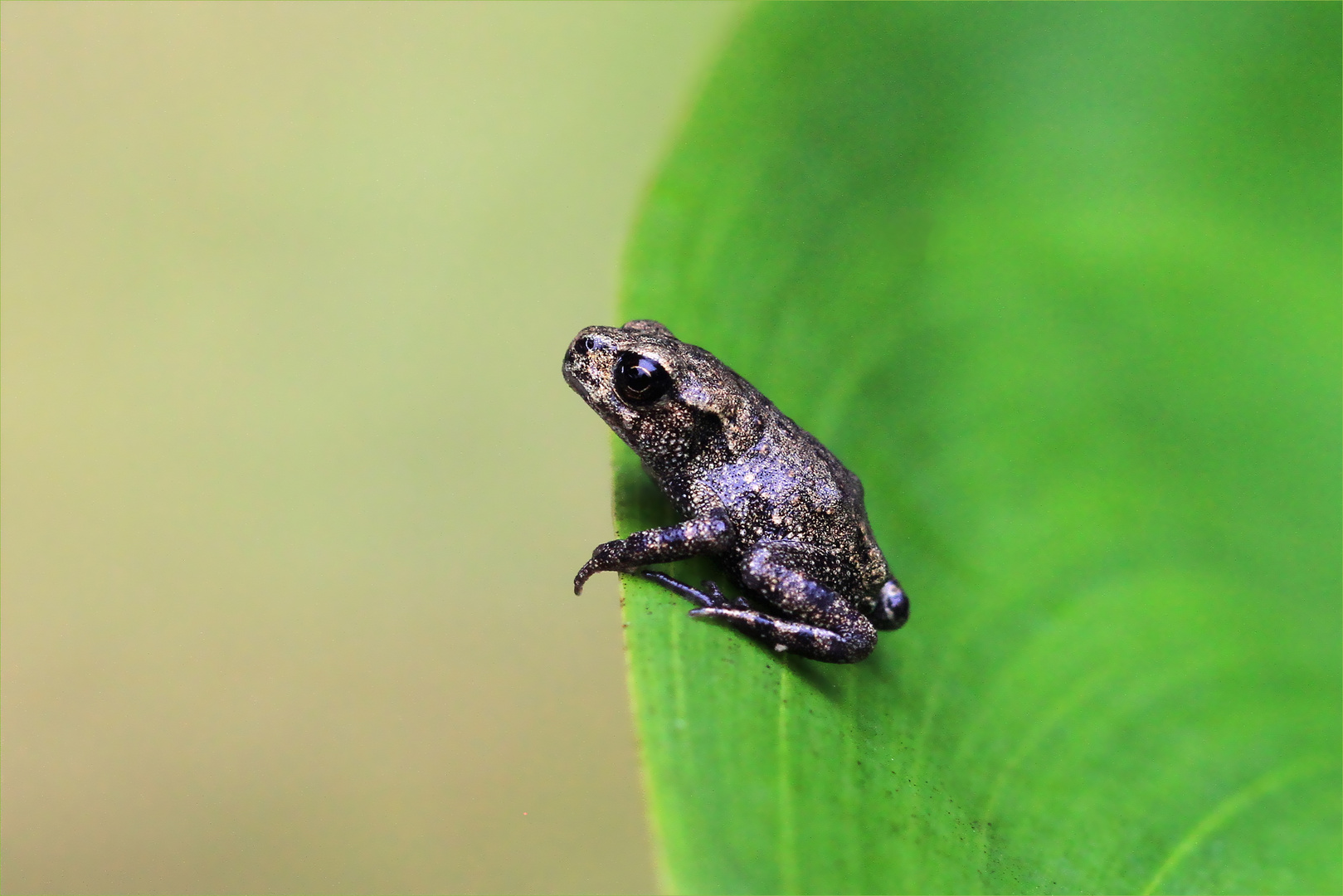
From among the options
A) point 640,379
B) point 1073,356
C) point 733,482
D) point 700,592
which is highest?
point 1073,356

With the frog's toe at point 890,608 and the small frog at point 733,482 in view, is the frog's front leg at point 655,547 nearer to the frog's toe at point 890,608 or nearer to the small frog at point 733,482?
the small frog at point 733,482

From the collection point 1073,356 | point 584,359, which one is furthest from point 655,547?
point 1073,356

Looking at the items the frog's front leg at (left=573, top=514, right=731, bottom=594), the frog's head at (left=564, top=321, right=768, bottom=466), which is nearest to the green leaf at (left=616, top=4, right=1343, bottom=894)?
the frog's front leg at (left=573, top=514, right=731, bottom=594)

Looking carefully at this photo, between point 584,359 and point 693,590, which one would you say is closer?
point 693,590

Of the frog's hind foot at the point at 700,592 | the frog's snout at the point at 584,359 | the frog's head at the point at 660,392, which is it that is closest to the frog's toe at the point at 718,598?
the frog's hind foot at the point at 700,592

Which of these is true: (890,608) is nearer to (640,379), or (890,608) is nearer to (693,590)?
(693,590)

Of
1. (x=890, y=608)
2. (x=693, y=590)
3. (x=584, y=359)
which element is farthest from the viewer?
(x=584, y=359)

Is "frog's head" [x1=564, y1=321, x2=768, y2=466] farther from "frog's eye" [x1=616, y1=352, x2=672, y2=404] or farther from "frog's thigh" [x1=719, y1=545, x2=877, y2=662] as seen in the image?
"frog's thigh" [x1=719, y1=545, x2=877, y2=662]
